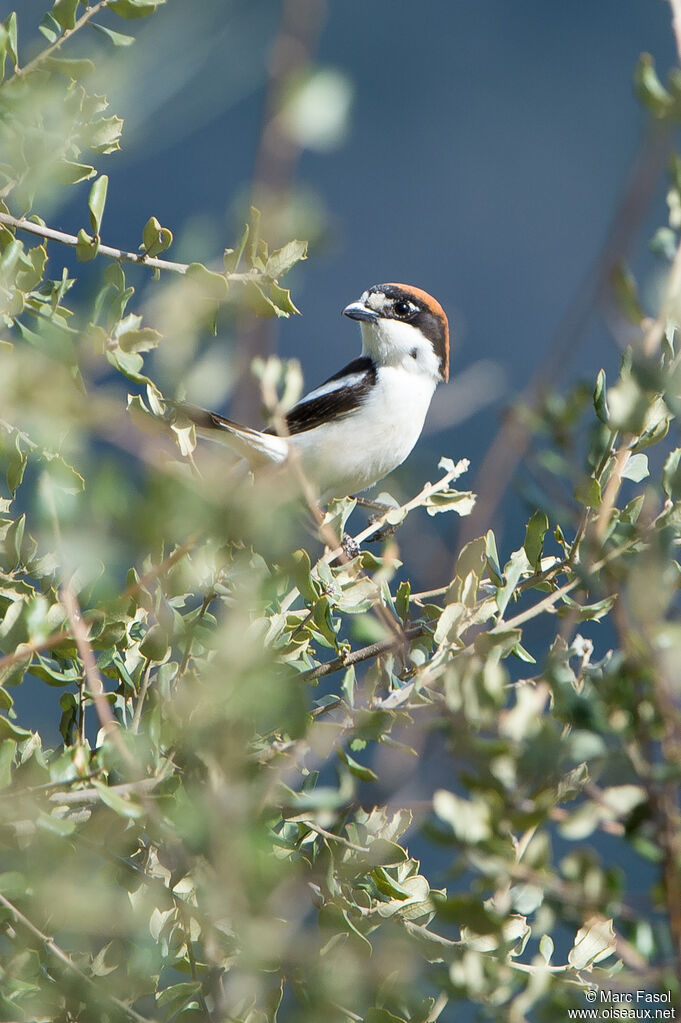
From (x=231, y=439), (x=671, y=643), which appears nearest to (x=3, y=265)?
(x=671, y=643)

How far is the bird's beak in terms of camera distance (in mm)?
3020

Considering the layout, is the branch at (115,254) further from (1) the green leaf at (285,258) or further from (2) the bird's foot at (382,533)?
(2) the bird's foot at (382,533)

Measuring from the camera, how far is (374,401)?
2.89 metres

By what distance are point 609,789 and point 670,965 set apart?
0.39 ft

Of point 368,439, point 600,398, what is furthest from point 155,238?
point 368,439

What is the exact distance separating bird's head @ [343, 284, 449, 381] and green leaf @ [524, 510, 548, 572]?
1.82 metres

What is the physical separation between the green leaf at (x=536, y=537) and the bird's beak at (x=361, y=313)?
5.97 feet

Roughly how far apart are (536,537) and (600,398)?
313 millimetres

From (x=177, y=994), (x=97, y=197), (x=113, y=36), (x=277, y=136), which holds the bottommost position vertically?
(x=177, y=994)

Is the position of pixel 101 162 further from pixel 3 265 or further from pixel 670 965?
pixel 670 965

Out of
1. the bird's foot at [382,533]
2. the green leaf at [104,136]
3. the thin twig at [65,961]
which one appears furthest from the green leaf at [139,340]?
the bird's foot at [382,533]

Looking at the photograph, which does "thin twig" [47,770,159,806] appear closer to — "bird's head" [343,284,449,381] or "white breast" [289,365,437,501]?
"white breast" [289,365,437,501]

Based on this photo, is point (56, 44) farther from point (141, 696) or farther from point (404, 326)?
point (404, 326)

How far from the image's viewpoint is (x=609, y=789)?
699mm
